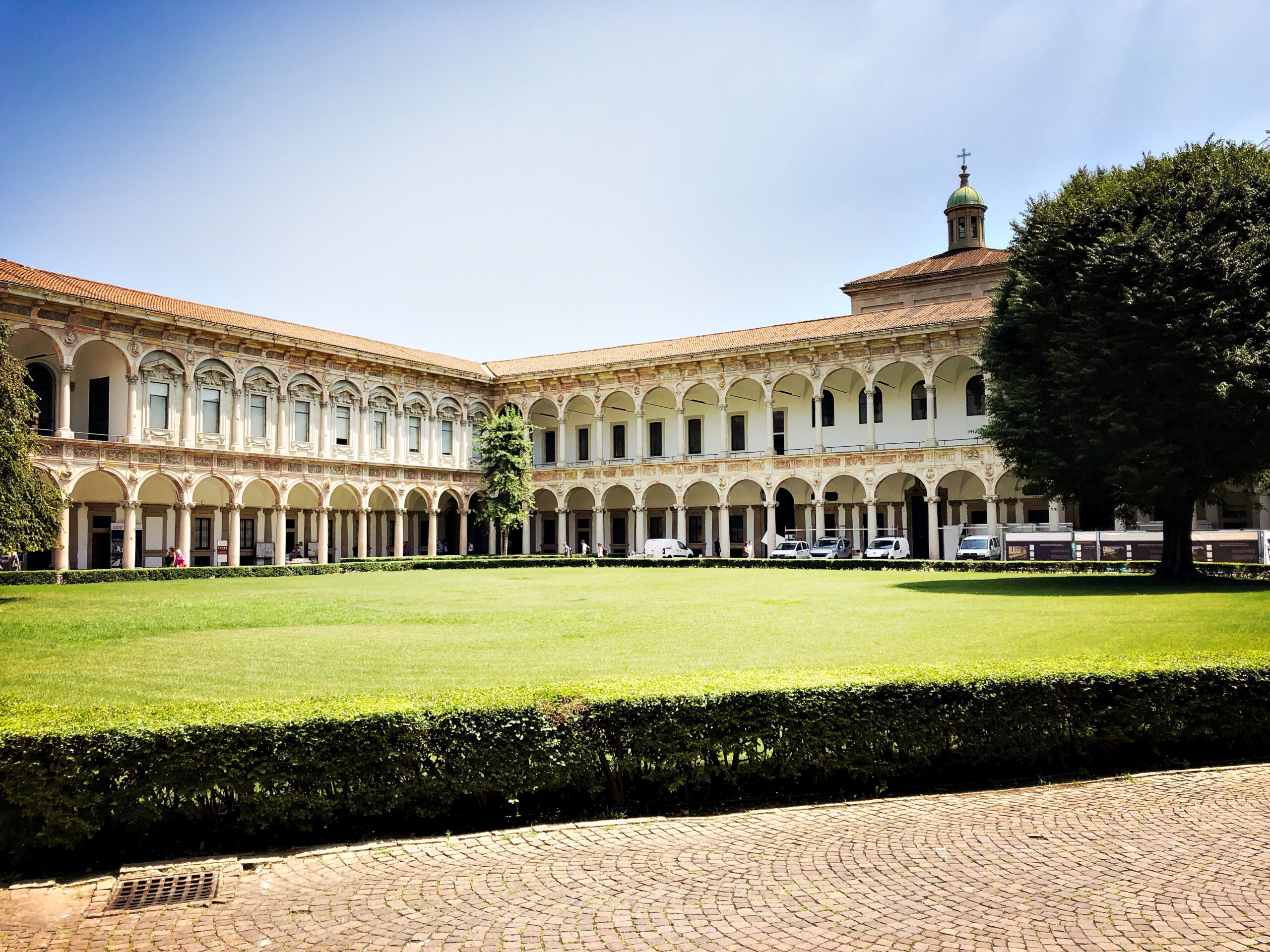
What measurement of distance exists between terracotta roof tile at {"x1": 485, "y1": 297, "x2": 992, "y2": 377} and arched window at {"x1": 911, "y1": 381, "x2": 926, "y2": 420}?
3.19 meters

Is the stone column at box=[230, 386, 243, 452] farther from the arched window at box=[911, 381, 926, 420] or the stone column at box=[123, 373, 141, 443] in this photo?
the arched window at box=[911, 381, 926, 420]

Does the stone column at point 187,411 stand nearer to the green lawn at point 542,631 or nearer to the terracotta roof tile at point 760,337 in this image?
the green lawn at point 542,631

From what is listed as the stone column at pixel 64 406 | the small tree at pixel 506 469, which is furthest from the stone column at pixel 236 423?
the small tree at pixel 506 469

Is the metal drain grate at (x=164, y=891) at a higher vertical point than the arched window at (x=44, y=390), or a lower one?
lower

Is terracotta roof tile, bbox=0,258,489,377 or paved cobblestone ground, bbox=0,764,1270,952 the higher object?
terracotta roof tile, bbox=0,258,489,377

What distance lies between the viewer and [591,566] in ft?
122

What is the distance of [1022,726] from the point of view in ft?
24.7

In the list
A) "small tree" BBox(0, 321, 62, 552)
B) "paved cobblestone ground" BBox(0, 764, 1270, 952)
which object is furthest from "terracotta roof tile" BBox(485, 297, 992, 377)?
"paved cobblestone ground" BBox(0, 764, 1270, 952)

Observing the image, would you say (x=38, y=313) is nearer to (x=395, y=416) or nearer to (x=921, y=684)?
(x=395, y=416)

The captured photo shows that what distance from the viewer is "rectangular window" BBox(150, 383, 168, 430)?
114 feet

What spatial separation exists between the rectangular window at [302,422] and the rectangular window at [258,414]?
1344 mm

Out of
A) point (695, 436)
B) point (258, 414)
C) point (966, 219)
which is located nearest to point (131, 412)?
point (258, 414)

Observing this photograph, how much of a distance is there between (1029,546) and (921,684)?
2820 cm

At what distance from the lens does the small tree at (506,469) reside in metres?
44.2
